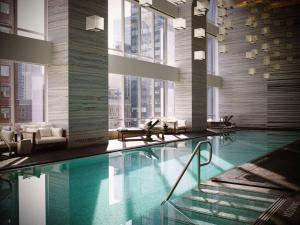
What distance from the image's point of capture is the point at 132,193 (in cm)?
495

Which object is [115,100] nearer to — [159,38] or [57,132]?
[57,132]

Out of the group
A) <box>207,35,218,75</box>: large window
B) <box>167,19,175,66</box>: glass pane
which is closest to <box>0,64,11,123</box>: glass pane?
<box>167,19,175,66</box>: glass pane

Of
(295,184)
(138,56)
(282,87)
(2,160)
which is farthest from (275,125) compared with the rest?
(2,160)

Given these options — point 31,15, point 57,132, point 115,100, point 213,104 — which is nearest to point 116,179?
point 57,132

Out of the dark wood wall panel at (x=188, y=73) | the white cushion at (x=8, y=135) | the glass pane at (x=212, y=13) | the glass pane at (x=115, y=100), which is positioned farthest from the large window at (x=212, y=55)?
the white cushion at (x=8, y=135)

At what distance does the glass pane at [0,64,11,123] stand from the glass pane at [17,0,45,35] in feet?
4.88

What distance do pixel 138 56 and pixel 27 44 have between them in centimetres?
625

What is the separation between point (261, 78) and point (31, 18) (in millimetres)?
15083

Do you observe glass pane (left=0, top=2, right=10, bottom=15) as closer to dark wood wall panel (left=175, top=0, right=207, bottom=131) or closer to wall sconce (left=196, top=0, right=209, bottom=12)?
wall sconce (left=196, top=0, right=209, bottom=12)

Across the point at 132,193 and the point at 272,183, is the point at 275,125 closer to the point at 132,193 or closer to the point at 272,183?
the point at 272,183

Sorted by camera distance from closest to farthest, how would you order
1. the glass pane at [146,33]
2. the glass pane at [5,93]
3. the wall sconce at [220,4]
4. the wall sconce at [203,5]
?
the wall sconce at [203,5], the glass pane at [5,93], the wall sconce at [220,4], the glass pane at [146,33]

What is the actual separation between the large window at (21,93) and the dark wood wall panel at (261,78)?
45.4 feet

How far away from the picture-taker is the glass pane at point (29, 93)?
32.6 ft

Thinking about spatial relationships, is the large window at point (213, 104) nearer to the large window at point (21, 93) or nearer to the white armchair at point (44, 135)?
the large window at point (21, 93)
